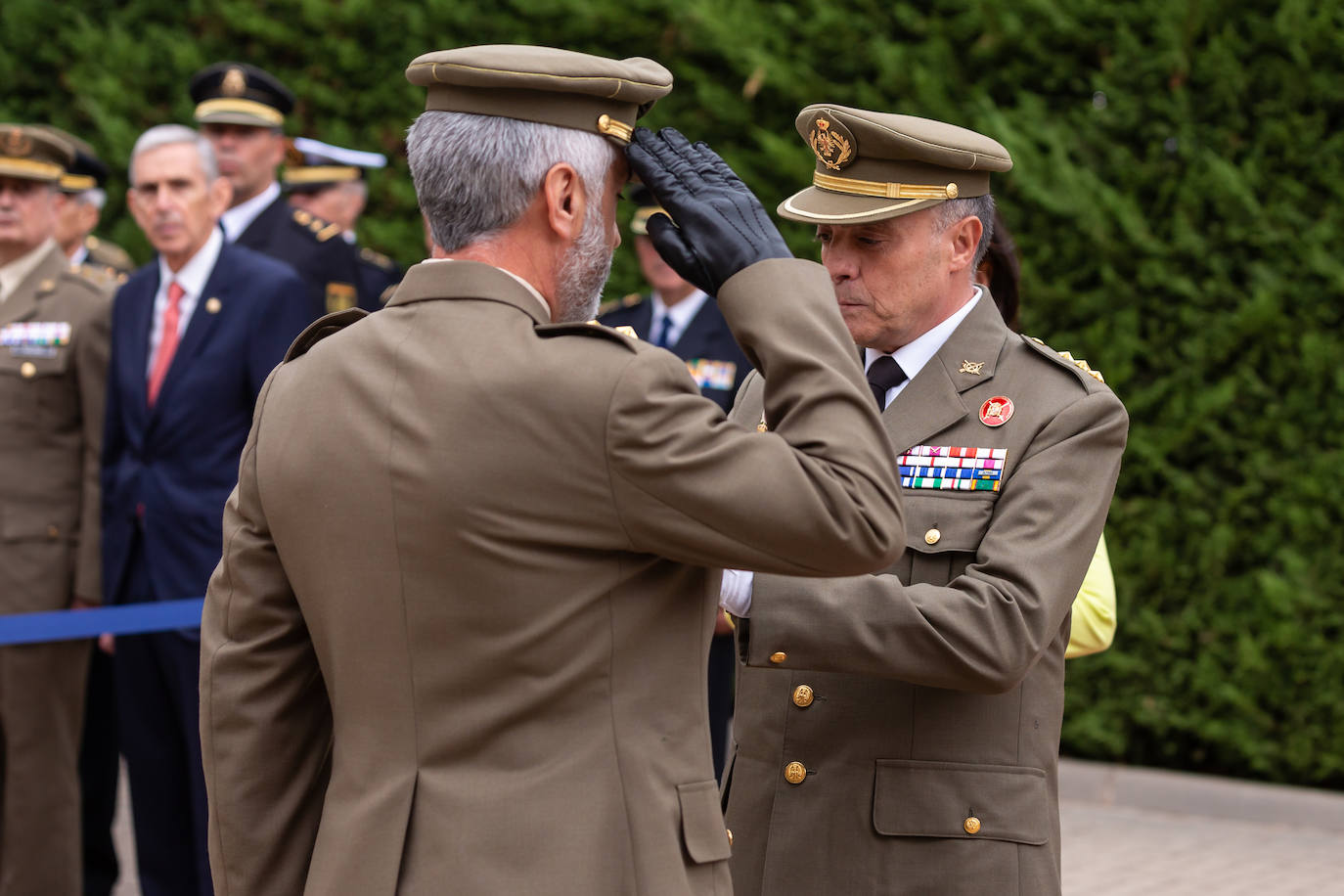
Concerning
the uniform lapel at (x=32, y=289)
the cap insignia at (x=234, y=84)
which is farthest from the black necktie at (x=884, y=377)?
the cap insignia at (x=234, y=84)

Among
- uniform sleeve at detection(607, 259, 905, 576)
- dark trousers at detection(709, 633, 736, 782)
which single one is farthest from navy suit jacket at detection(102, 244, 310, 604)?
uniform sleeve at detection(607, 259, 905, 576)

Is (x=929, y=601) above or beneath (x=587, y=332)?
beneath

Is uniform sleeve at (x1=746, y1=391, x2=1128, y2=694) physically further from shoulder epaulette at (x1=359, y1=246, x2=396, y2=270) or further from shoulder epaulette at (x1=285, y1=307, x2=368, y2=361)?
shoulder epaulette at (x1=359, y1=246, x2=396, y2=270)

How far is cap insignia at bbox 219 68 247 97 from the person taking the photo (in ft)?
21.4

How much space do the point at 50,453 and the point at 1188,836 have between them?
165 inches

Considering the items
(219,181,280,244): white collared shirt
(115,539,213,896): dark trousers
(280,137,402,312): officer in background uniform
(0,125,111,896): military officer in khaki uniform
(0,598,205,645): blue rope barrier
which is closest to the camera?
(0,598,205,645): blue rope barrier

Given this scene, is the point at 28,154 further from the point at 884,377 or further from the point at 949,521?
the point at 949,521

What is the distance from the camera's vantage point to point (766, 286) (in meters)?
1.80

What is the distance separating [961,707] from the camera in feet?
7.89

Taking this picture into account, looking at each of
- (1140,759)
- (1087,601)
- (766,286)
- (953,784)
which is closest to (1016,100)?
(1140,759)

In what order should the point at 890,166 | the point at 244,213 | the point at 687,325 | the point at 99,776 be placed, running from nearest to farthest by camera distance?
1. the point at 890,166
2. the point at 99,776
3. the point at 687,325
4. the point at 244,213

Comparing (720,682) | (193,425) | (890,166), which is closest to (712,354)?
(720,682)

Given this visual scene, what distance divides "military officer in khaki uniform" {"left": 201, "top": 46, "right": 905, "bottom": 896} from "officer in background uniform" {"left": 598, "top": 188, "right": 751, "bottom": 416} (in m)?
3.47

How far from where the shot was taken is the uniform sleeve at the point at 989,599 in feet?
7.06
